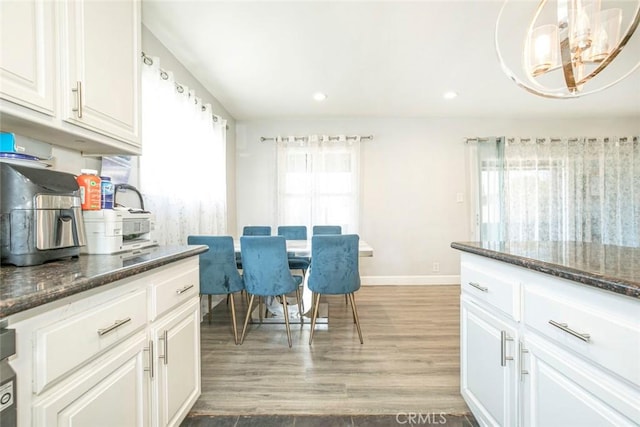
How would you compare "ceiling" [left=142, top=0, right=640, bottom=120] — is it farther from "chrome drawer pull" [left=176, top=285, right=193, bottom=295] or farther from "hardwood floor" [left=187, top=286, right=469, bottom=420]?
"hardwood floor" [left=187, top=286, right=469, bottom=420]

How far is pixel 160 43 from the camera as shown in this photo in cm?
239

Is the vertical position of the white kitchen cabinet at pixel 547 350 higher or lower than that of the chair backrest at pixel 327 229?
lower

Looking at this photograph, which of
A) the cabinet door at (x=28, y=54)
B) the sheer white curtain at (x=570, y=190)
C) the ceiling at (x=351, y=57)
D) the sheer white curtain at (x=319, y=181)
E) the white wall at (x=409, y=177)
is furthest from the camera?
the white wall at (x=409, y=177)

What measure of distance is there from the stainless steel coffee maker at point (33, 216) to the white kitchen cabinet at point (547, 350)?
1691mm

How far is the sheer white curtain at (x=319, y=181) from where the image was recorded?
432 cm

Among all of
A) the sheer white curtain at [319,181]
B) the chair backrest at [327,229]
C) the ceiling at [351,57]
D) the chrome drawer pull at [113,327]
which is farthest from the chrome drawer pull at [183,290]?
the sheer white curtain at [319,181]

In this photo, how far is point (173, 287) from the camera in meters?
1.30

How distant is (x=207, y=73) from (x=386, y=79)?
1.83 m

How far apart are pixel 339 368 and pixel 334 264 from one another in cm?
75

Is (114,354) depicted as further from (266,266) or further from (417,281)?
(417,281)

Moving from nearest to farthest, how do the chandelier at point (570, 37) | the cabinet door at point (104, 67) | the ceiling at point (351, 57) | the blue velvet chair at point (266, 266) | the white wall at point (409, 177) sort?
1. the cabinet door at point (104, 67)
2. the chandelier at point (570, 37)
3. the ceiling at point (351, 57)
4. the blue velvet chair at point (266, 266)
5. the white wall at point (409, 177)

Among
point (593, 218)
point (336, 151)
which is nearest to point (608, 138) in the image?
point (593, 218)

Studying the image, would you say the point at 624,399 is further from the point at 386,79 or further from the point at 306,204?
the point at 306,204

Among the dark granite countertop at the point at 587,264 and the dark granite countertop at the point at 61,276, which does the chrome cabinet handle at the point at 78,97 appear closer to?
the dark granite countertop at the point at 61,276
